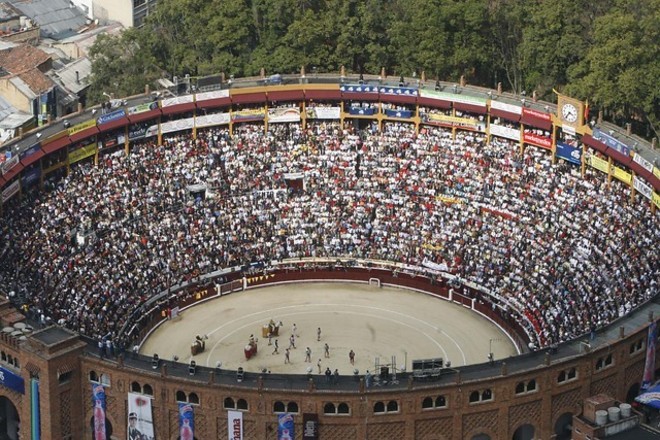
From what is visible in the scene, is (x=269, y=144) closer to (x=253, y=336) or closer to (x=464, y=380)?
(x=253, y=336)

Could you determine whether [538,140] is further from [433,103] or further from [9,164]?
[9,164]

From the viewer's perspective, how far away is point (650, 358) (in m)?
128

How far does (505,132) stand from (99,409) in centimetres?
6055

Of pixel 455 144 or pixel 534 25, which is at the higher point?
pixel 534 25

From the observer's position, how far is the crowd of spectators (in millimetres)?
144250

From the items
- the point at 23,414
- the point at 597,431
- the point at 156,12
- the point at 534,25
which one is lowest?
the point at 597,431

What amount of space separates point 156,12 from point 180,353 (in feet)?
223

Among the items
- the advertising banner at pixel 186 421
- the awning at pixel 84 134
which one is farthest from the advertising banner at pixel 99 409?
the awning at pixel 84 134

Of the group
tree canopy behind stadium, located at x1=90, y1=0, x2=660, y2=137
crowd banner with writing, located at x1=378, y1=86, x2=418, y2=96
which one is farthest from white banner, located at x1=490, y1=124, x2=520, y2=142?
tree canopy behind stadium, located at x1=90, y1=0, x2=660, y2=137

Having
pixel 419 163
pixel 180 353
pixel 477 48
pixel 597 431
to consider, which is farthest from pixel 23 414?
pixel 477 48

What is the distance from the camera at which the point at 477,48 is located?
18138 cm

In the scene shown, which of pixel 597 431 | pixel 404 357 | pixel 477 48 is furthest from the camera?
pixel 477 48

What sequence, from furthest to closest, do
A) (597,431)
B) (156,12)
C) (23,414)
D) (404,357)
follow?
1. (156,12)
2. (404,357)
3. (23,414)
4. (597,431)

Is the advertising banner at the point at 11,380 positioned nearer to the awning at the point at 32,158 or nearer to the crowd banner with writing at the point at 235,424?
the crowd banner with writing at the point at 235,424
